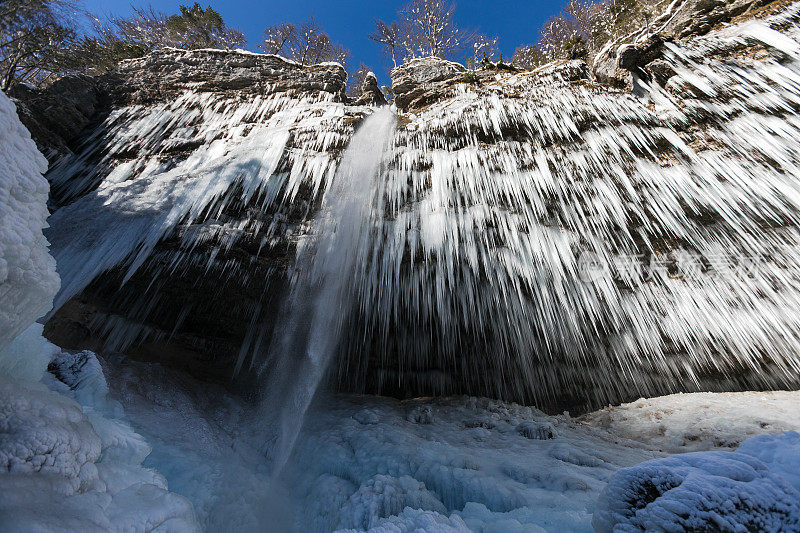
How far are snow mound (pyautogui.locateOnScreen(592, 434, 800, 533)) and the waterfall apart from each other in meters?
3.63

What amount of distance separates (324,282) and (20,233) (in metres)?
3.29

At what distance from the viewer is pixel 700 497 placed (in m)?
1.11

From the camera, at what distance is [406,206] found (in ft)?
14.6

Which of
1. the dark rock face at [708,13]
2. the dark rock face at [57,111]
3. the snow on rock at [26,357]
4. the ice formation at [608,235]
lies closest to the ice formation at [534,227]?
the ice formation at [608,235]

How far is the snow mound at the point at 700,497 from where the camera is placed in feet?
3.39

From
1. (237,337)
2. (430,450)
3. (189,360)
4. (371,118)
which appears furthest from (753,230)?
(189,360)

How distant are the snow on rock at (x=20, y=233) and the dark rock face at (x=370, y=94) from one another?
5192mm

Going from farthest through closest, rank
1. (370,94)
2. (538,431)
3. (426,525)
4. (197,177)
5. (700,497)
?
1. (370,94)
2. (197,177)
3. (538,431)
4. (426,525)
5. (700,497)

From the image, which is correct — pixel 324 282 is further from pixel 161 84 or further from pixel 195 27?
pixel 195 27

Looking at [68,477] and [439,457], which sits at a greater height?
[439,457]

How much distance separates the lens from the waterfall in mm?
4484

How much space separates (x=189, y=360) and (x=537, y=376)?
213 inches

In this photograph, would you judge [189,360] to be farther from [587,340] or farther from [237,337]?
[587,340]

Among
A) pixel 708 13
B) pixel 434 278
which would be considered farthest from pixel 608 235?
pixel 708 13
